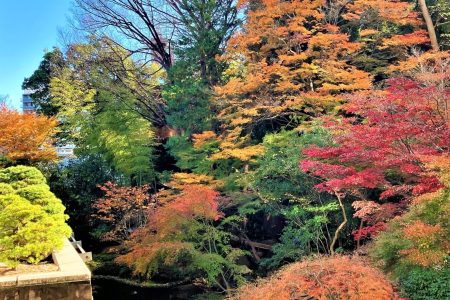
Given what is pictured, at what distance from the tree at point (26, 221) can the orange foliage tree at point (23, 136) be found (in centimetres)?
890

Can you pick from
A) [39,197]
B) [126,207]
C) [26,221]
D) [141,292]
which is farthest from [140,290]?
[26,221]

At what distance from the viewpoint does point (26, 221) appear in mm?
6383

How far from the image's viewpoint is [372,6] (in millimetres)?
11797

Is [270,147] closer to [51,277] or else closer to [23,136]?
[51,277]

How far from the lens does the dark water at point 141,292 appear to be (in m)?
10.4

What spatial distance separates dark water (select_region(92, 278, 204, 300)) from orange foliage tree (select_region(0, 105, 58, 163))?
7.38m

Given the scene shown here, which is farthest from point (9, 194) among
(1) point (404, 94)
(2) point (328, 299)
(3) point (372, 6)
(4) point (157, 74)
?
(4) point (157, 74)

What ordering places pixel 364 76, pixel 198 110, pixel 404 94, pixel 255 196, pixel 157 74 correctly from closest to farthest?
pixel 404 94
pixel 255 196
pixel 364 76
pixel 198 110
pixel 157 74

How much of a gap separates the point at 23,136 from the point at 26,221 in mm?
10611

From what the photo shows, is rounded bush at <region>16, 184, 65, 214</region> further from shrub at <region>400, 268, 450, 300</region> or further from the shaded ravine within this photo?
shrub at <region>400, 268, 450, 300</region>

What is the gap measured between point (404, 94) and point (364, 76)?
3905 millimetres

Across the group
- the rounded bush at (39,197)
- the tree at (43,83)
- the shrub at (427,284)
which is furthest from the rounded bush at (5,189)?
the tree at (43,83)

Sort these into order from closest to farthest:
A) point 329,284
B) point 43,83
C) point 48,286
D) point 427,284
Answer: point 329,284
point 427,284
point 48,286
point 43,83

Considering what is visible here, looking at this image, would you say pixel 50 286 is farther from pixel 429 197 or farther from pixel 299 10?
pixel 299 10
